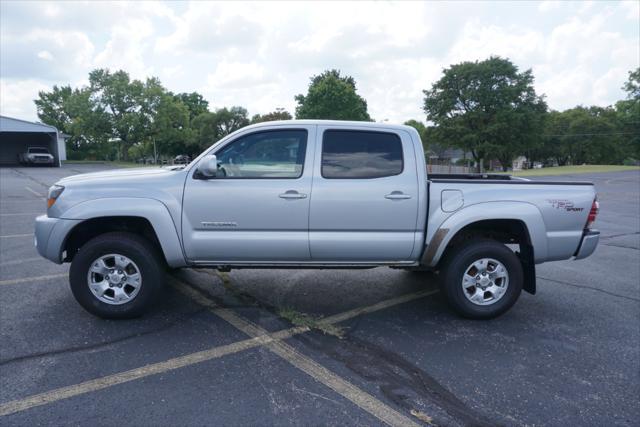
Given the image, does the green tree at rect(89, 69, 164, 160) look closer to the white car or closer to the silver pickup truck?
the white car

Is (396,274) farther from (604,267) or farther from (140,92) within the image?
(140,92)

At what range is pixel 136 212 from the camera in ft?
12.8

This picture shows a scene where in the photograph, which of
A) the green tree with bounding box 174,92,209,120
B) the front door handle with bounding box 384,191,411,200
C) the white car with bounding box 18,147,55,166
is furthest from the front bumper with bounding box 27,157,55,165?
the green tree with bounding box 174,92,209,120

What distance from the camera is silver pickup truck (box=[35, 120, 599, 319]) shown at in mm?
3955

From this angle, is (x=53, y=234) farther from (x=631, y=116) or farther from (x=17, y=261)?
(x=631, y=116)

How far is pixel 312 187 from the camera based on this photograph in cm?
399

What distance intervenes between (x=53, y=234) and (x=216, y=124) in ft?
200

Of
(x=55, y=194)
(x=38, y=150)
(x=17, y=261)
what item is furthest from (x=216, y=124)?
(x=55, y=194)

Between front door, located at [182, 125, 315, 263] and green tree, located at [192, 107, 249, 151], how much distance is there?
59503 mm

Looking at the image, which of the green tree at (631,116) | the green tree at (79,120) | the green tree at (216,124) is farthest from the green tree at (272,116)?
the green tree at (631,116)

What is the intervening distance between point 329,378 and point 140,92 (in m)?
49.0

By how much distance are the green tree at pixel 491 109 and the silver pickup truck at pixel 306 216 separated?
140ft

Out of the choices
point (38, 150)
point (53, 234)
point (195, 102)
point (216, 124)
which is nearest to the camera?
point (53, 234)

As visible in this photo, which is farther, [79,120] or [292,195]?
[79,120]
